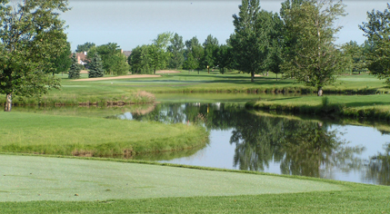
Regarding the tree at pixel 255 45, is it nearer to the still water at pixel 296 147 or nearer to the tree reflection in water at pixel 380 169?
the still water at pixel 296 147

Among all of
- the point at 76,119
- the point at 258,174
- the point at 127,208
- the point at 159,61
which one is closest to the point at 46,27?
the point at 76,119

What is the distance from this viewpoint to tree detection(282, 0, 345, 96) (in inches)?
1732

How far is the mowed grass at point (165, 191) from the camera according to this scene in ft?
24.3

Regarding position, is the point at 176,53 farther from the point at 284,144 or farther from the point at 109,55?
the point at 284,144

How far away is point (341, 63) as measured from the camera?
44031 mm

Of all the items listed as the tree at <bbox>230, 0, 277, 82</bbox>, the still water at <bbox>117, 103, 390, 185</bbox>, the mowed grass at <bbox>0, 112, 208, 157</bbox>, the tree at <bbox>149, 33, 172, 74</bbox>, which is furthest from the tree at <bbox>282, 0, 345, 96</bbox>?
the tree at <bbox>149, 33, 172, 74</bbox>

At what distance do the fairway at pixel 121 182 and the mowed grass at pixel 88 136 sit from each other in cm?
657

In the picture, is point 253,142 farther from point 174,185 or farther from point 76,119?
point 174,185

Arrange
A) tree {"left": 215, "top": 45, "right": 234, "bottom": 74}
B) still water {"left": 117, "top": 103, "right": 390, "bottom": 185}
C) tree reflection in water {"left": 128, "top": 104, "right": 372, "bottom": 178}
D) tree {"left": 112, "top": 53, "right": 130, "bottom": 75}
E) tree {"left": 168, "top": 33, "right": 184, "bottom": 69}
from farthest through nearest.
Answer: tree {"left": 168, "top": 33, "right": 184, "bottom": 69}
tree {"left": 112, "top": 53, "right": 130, "bottom": 75}
tree {"left": 215, "top": 45, "right": 234, "bottom": 74}
tree reflection in water {"left": 128, "top": 104, "right": 372, "bottom": 178}
still water {"left": 117, "top": 103, "right": 390, "bottom": 185}

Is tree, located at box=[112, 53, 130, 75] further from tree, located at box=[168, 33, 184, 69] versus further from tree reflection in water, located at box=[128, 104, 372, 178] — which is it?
tree reflection in water, located at box=[128, 104, 372, 178]

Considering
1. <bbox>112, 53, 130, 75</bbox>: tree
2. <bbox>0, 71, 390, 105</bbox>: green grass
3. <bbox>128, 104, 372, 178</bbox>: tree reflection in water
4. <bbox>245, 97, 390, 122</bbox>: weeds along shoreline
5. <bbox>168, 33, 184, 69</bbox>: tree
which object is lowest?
<bbox>128, 104, 372, 178</bbox>: tree reflection in water

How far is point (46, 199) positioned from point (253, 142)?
19.2m

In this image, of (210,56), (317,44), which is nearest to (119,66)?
(210,56)

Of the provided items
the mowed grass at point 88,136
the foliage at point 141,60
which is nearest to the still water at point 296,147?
the mowed grass at point 88,136
